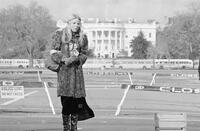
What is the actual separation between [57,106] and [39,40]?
9153cm

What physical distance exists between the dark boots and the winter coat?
1.26ft

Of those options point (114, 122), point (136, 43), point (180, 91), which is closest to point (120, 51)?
point (136, 43)

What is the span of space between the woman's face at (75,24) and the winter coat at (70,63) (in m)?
0.10

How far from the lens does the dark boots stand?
327 inches

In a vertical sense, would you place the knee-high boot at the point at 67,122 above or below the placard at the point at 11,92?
above

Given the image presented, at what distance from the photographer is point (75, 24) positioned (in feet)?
26.5

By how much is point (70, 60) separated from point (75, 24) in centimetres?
52

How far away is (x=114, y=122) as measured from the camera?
1274 centimetres

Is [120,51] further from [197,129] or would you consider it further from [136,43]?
[197,129]

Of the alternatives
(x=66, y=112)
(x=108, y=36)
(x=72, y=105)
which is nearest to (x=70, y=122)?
(x=66, y=112)

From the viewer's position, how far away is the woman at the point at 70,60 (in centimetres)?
808

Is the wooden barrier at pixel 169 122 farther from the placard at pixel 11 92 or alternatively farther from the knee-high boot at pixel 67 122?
the placard at pixel 11 92

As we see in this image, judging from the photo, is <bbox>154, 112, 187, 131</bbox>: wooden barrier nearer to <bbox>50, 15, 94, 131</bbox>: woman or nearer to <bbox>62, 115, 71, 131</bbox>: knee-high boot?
<bbox>50, 15, 94, 131</bbox>: woman

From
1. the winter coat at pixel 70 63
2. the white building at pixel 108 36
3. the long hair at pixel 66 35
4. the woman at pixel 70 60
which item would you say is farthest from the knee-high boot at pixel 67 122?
the white building at pixel 108 36
